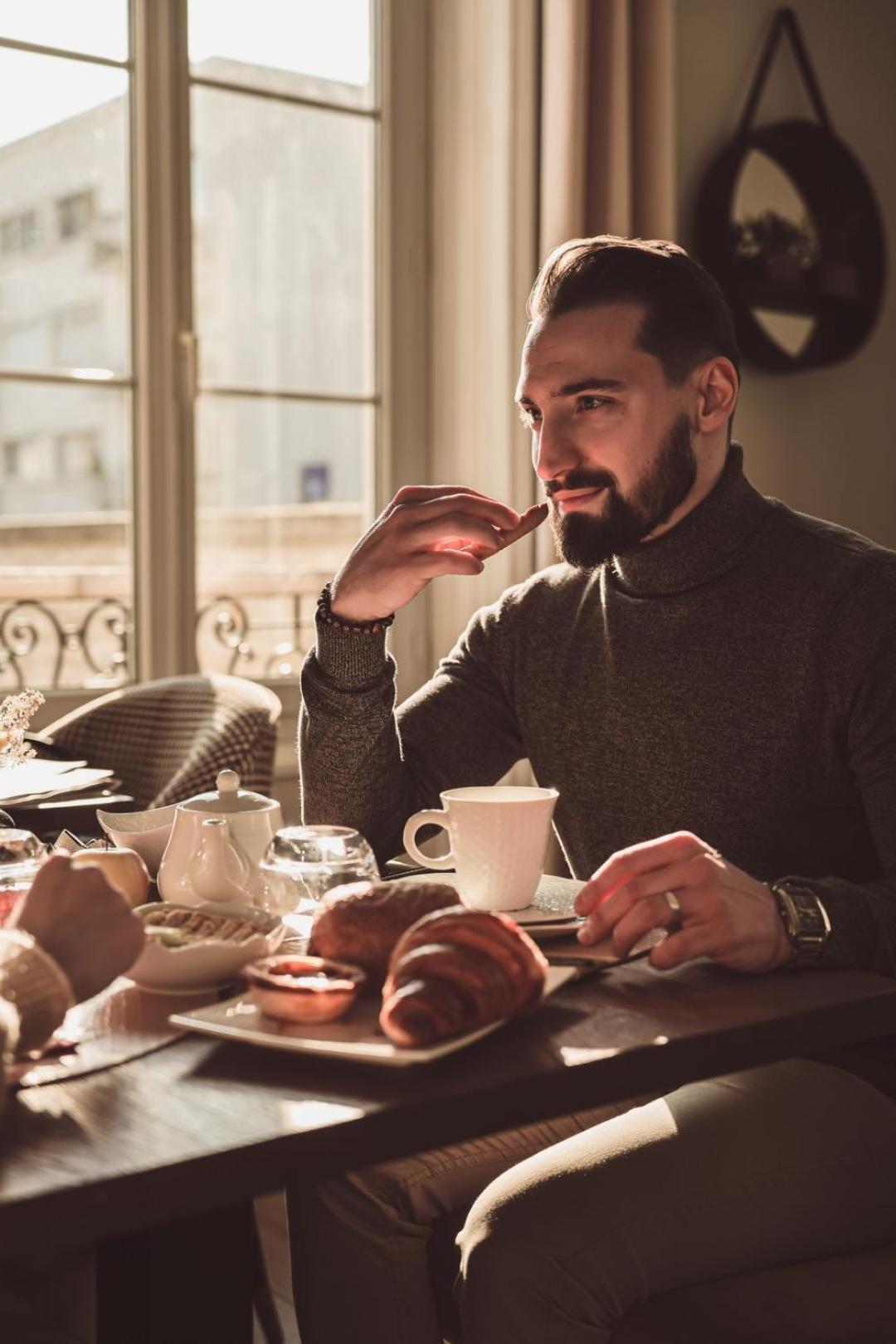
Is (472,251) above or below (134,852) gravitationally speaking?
above

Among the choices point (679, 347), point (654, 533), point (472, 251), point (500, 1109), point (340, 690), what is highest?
point (472, 251)

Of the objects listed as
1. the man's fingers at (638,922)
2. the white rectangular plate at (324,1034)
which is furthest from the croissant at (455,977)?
the man's fingers at (638,922)

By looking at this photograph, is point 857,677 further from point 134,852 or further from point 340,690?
point 134,852

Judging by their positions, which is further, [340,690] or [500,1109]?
[340,690]

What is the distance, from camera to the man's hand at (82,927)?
0.86 meters

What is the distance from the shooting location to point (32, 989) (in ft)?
2.65

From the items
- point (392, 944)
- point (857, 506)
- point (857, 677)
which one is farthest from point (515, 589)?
point (857, 506)

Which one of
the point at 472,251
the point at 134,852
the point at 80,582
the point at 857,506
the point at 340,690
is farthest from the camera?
the point at 857,506

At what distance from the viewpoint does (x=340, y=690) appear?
59.9 inches

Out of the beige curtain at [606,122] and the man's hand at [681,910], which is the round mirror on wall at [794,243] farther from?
the man's hand at [681,910]

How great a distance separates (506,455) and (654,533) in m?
1.37

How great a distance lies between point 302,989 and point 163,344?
7.07 ft

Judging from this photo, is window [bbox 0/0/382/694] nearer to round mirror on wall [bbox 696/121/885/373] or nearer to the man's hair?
round mirror on wall [bbox 696/121/885/373]

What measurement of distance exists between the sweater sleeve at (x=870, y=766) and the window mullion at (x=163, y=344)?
1.70 meters
